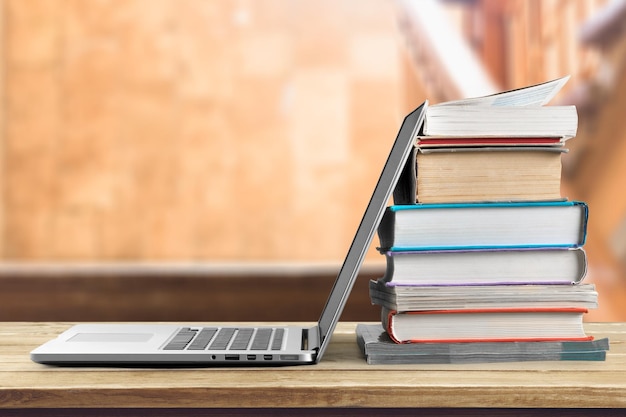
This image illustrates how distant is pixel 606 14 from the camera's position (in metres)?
3.04

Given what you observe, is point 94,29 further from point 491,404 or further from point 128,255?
point 491,404

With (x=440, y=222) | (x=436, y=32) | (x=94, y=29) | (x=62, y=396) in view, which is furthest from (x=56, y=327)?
(x=94, y=29)

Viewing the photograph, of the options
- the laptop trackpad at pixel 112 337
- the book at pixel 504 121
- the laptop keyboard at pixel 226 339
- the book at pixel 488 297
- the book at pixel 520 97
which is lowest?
the laptop keyboard at pixel 226 339

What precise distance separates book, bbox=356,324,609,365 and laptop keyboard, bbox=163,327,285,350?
10 centimetres

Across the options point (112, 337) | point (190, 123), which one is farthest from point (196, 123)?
point (112, 337)

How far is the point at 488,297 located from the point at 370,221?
0.13 meters

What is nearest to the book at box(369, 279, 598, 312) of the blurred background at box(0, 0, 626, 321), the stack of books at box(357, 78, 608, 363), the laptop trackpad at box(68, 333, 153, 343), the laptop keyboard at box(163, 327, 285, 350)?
the stack of books at box(357, 78, 608, 363)

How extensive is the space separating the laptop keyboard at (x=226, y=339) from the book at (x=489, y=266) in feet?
0.46

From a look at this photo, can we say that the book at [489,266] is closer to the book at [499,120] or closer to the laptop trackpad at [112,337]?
the book at [499,120]

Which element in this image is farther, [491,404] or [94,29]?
[94,29]

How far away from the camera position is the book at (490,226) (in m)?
0.63

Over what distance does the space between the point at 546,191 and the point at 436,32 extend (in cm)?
253

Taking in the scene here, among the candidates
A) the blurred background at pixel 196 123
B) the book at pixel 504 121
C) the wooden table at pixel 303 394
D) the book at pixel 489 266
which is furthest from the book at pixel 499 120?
the blurred background at pixel 196 123

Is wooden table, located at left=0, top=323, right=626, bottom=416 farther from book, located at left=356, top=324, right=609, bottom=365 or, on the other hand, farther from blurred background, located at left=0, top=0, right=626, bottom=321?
blurred background, located at left=0, top=0, right=626, bottom=321
